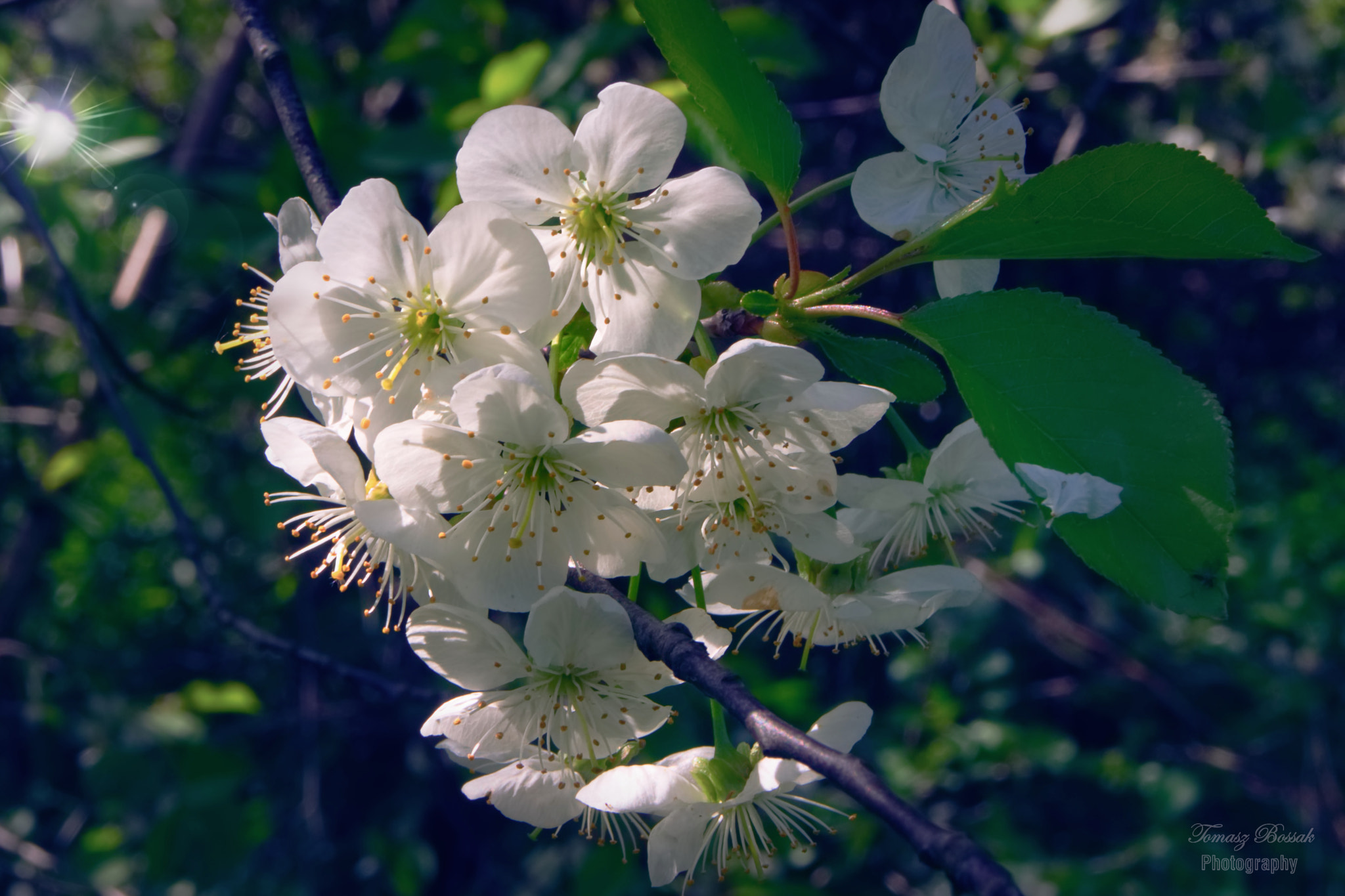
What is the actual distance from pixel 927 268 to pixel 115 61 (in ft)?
11.5

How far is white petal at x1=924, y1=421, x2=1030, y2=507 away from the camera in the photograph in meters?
1.00

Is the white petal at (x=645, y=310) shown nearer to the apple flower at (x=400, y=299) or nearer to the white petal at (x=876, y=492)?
the apple flower at (x=400, y=299)

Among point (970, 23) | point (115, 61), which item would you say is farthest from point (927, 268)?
point (115, 61)

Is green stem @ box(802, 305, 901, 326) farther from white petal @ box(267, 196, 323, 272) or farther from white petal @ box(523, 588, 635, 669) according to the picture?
white petal @ box(267, 196, 323, 272)

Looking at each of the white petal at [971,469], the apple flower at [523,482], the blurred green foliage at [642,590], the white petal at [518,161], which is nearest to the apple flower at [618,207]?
the white petal at [518,161]

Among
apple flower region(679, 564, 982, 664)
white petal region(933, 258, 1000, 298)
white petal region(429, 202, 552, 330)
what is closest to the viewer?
white petal region(429, 202, 552, 330)

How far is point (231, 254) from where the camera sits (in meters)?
2.23

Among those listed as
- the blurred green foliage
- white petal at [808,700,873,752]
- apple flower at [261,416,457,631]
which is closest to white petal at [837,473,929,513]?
white petal at [808,700,873,752]

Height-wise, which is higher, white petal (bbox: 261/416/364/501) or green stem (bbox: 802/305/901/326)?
white petal (bbox: 261/416/364/501)

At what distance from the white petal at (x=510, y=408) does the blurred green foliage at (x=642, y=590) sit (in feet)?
3.33

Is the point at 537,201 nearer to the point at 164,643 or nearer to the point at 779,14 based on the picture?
the point at 779,14

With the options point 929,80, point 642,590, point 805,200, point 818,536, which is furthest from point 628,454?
point 642,590

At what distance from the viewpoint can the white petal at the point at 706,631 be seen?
2.98ft

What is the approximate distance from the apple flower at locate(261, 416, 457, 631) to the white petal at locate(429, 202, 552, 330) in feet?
0.68
